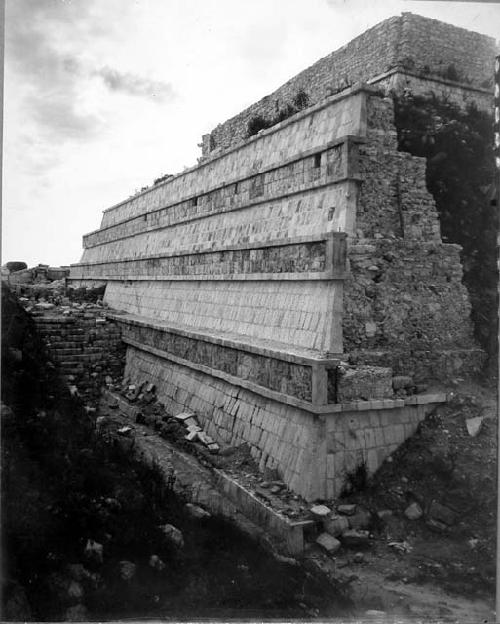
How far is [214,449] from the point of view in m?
10.1

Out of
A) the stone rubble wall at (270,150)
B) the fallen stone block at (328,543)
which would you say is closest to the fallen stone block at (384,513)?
the fallen stone block at (328,543)

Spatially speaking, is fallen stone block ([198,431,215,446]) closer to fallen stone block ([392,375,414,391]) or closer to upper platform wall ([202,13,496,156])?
fallen stone block ([392,375,414,391])

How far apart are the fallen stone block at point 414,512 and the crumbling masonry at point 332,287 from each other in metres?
0.78

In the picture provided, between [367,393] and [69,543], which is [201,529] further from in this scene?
[367,393]

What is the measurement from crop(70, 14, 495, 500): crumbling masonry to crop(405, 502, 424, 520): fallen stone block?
30.6 inches

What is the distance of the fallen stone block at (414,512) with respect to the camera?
25.4 ft

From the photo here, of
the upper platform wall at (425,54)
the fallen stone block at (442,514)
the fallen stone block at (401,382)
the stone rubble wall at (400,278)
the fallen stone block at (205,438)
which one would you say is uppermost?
the upper platform wall at (425,54)

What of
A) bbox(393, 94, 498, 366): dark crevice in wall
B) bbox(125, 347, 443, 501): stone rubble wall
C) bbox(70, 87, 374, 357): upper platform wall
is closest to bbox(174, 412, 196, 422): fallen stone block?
bbox(125, 347, 443, 501): stone rubble wall

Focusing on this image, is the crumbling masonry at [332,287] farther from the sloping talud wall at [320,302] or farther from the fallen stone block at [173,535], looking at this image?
the fallen stone block at [173,535]

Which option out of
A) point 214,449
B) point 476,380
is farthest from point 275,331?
point 476,380

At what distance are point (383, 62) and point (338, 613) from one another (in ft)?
33.8

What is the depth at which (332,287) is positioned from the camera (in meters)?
8.89

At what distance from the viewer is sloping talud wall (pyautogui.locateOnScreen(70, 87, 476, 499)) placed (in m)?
8.30

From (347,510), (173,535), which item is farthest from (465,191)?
(173,535)
